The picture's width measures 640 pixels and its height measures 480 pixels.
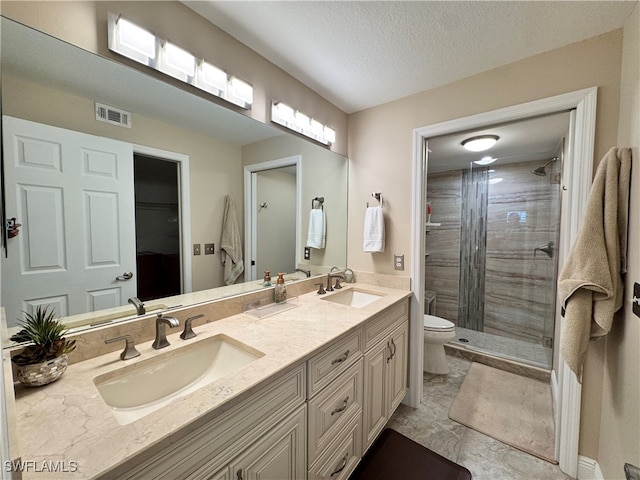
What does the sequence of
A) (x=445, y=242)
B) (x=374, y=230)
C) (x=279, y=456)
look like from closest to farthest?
(x=279, y=456), (x=374, y=230), (x=445, y=242)

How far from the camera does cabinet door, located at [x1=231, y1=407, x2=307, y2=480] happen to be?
0.79 meters

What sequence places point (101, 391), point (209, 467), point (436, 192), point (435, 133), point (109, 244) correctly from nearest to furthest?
point (209, 467) < point (101, 391) < point (109, 244) < point (435, 133) < point (436, 192)

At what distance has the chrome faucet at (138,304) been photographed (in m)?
1.08

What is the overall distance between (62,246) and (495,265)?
374 centimetres

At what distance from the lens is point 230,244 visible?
1509 millimetres

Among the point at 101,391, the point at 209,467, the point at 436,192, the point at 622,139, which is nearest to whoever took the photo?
the point at 209,467

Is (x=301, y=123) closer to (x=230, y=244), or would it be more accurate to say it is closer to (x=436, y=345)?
(x=230, y=244)

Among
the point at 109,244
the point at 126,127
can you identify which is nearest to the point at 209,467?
the point at 109,244

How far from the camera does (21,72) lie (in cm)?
83

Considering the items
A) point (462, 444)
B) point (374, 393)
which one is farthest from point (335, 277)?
point (462, 444)

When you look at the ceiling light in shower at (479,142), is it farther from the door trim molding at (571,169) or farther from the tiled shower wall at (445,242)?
the tiled shower wall at (445,242)

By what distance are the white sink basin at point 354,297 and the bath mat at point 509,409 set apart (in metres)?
0.99

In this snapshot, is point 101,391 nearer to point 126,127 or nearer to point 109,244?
point 109,244

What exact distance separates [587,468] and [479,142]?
225 cm
